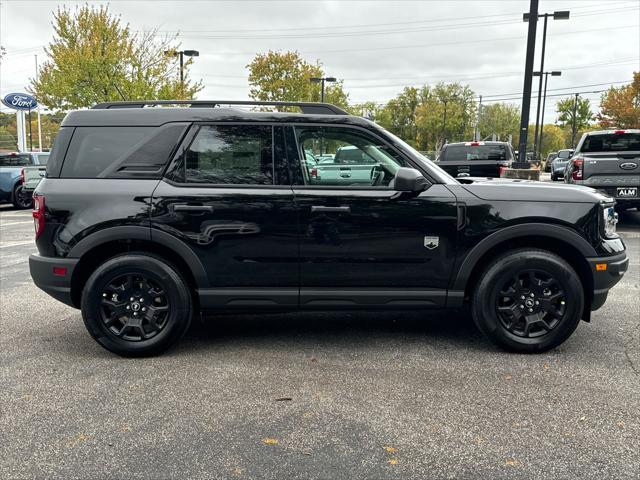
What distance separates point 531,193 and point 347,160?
141cm

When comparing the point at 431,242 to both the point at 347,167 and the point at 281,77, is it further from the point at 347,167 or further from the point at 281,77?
→ the point at 281,77

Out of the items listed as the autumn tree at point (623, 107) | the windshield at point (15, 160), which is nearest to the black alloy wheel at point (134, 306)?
the windshield at point (15, 160)

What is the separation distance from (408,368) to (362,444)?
1134mm

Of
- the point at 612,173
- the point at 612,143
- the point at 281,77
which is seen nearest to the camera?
the point at 612,173

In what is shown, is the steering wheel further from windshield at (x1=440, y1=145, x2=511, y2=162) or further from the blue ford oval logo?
the blue ford oval logo

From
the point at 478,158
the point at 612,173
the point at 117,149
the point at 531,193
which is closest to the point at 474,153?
the point at 478,158

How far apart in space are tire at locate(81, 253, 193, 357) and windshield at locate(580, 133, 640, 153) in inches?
392

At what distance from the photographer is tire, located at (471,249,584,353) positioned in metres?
4.06

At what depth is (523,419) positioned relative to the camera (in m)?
3.12

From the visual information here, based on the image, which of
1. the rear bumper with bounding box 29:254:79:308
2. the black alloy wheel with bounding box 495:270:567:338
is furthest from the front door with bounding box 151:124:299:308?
the black alloy wheel with bounding box 495:270:567:338

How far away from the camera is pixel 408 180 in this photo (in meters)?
3.90

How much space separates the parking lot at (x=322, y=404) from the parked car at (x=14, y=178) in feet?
41.8

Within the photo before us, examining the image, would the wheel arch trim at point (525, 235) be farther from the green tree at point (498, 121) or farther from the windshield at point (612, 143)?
the green tree at point (498, 121)

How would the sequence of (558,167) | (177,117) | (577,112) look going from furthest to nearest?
(577,112) < (558,167) < (177,117)
